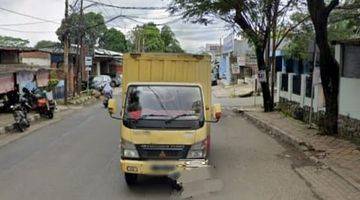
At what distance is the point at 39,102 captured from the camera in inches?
1011

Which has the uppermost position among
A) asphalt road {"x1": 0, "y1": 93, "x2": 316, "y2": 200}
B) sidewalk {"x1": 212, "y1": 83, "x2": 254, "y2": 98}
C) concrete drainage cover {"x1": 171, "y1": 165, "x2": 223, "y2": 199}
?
concrete drainage cover {"x1": 171, "y1": 165, "x2": 223, "y2": 199}

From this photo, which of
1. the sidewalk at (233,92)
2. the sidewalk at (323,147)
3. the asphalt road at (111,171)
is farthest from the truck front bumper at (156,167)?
the sidewalk at (233,92)

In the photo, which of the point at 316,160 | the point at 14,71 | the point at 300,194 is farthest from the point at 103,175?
the point at 14,71

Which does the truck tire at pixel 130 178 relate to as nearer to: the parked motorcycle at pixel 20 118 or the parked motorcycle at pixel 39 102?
the parked motorcycle at pixel 20 118

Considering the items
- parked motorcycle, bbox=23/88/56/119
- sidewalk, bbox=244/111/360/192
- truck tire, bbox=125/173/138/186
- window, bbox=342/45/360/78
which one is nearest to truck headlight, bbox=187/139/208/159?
truck tire, bbox=125/173/138/186

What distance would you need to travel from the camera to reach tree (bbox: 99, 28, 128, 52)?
3841 inches

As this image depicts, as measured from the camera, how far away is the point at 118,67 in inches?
3479

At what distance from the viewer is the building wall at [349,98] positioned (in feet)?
55.0

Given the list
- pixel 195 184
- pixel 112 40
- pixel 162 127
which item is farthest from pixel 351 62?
pixel 112 40

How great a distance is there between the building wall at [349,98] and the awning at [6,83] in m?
14.6

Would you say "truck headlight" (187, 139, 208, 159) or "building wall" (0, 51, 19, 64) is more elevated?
"building wall" (0, 51, 19, 64)

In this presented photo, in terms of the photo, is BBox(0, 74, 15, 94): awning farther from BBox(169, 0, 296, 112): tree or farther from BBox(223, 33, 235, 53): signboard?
BBox(223, 33, 235, 53): signboard

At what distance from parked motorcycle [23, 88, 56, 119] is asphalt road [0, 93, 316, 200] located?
6.09m

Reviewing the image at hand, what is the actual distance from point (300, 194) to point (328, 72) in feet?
25.1
